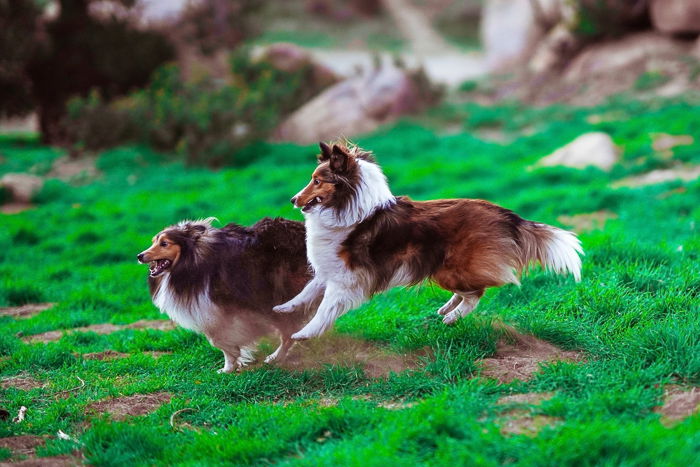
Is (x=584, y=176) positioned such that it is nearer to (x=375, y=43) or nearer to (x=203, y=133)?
(x=203, y=133)

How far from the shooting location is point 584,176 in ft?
34.2

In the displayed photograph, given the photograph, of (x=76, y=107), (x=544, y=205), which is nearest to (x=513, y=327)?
(x=544, y=205)

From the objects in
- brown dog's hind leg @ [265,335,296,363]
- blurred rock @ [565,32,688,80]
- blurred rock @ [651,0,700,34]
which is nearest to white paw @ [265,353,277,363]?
brown dog's hind leg @ [265,335,296,363]

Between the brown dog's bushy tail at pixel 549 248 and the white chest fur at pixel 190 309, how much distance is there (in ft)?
8.15

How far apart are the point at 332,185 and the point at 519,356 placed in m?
1.89

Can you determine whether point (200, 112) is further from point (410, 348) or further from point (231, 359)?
point (410, 348)

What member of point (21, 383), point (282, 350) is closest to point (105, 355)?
point (21, 383)

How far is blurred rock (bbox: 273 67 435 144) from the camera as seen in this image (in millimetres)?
14406

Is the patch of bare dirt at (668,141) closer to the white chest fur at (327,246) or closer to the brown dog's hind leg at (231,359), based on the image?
the white chest fur at (327,246)

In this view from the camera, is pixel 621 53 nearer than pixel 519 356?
No

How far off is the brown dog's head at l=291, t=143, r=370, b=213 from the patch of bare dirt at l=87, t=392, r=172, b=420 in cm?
177

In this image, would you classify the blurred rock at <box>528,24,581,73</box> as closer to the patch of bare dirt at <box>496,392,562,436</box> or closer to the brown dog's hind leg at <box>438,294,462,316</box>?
the brown dog's hind leg at <box>438,294,462,316</box>

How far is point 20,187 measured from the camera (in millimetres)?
12117

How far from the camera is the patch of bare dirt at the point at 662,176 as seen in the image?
9812 mm
